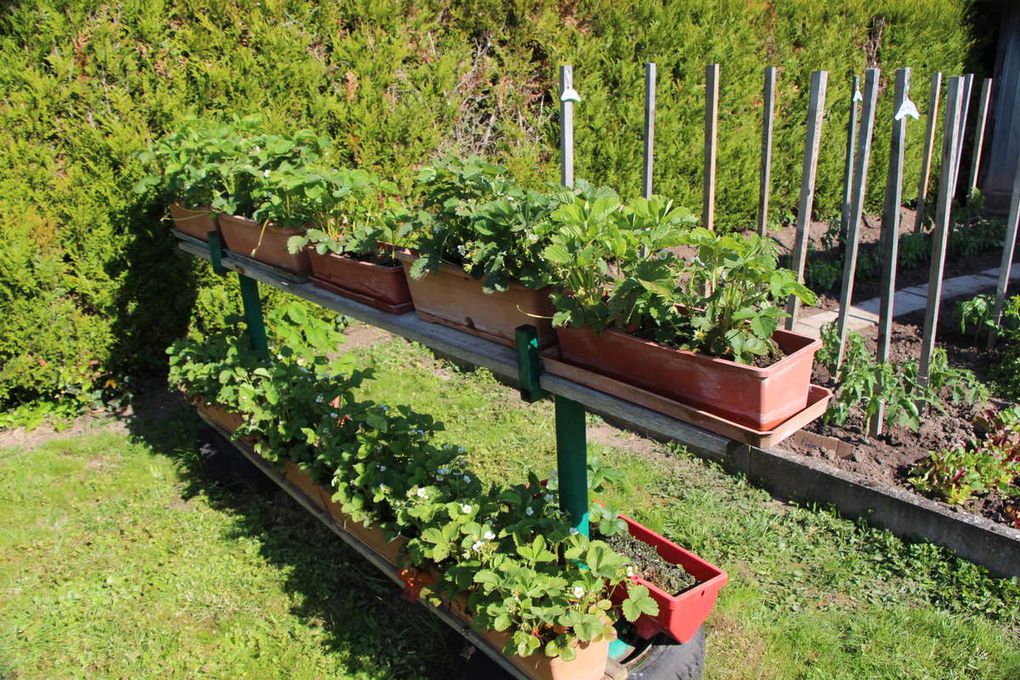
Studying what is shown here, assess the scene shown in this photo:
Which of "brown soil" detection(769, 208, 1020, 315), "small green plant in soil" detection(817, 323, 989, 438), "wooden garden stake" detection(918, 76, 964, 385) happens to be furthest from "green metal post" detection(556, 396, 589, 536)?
"brown soil" detection(769, 208, 1020, 315)

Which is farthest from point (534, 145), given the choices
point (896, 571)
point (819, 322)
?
point (896, 571)

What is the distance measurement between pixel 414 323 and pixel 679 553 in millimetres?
1269

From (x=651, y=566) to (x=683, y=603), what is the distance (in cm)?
27

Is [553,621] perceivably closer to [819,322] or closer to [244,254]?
[244,254]

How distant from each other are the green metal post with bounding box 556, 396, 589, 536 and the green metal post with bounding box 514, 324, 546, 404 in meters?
0.15

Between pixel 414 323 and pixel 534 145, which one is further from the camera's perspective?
pixel 534 145

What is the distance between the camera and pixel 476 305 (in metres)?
2.42

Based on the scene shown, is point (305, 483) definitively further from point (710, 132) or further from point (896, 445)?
point (896, 445)

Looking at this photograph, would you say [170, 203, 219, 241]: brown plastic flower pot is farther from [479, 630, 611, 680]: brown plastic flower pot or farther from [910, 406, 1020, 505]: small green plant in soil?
→ [910, 406, 1020, 505]: small green plant in soil

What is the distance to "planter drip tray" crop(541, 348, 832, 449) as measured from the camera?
5.81 ft

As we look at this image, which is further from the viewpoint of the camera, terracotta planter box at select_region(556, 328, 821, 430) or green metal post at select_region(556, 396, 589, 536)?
green metal post at select_region(556, 396, 589, 536)

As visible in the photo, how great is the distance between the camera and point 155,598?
3.31 m

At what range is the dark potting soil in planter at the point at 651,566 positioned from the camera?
263 centimetres

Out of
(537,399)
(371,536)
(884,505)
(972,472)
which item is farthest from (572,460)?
(972,472)
